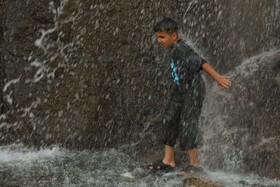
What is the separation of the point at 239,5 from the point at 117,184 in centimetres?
356

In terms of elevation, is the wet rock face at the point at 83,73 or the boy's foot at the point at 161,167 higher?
the wet rock face at the point at 83,73

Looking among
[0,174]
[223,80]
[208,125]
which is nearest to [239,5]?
[208,125]

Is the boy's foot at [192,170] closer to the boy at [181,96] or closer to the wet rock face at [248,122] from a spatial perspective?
the boy at [181,96]

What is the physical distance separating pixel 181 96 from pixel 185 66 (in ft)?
1.17

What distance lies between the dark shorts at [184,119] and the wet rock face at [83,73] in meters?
0.98

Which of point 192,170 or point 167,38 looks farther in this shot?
point 192,170

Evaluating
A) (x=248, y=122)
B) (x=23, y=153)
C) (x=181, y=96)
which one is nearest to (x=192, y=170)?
(x=181, y=96)

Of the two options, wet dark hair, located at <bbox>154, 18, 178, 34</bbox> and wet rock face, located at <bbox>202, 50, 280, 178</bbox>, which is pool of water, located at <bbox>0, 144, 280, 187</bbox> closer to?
wet rock face, located at <bbox>202, 50, 280, 178</bbox>

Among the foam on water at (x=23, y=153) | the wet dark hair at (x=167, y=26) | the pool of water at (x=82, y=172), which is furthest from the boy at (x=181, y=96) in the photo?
the foam on water at (x=23, y=153)

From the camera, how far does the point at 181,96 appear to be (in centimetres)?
566

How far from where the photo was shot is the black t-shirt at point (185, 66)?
545 centimetres

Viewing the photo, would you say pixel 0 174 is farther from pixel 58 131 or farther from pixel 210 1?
pixel 210 1

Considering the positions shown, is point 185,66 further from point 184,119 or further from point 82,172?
point 82,172

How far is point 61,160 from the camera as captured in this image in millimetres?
6145
